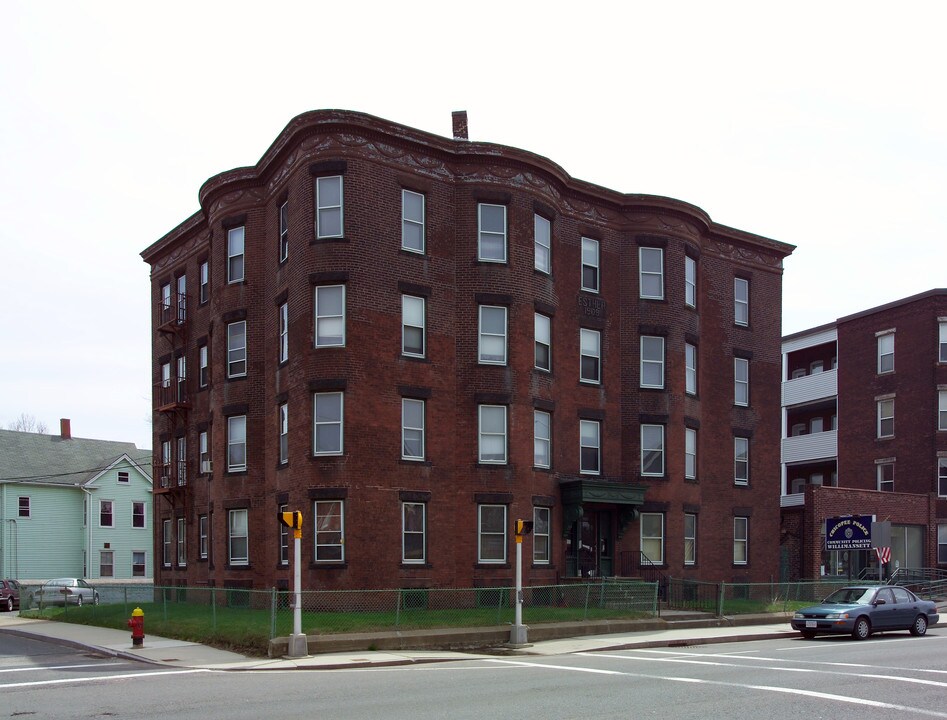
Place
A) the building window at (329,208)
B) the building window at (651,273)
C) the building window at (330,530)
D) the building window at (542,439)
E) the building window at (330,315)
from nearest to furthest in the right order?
the building window at (330,530)
the building window at (330,315)
the building window at (329,208)
the building window at (542,439)
the building window at (651,273)

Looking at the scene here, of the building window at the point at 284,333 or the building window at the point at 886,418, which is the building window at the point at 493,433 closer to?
the building window at the point at 284,333

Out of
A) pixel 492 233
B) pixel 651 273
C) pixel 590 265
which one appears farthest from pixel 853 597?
pixel 492 233

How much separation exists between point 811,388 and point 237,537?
34999 mm

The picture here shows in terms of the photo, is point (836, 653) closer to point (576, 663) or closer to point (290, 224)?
point (576, 663)

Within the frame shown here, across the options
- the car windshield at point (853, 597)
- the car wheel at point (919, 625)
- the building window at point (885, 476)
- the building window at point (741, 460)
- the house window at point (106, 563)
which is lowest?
the house window at point (106, 563)

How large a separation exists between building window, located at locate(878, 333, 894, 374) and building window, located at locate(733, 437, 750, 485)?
1392 centimetres

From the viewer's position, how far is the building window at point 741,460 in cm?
3859

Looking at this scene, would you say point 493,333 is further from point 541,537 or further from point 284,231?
point 284,231

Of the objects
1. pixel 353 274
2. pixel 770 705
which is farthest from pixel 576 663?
pixel 353 274

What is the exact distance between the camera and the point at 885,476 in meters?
48.8

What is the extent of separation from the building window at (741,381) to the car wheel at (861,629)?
14555mm

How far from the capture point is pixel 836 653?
20.8 m

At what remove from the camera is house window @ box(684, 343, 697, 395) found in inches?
1420

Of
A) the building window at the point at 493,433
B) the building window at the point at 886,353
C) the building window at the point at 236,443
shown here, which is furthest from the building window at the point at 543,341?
the building window at the point at 886,353
